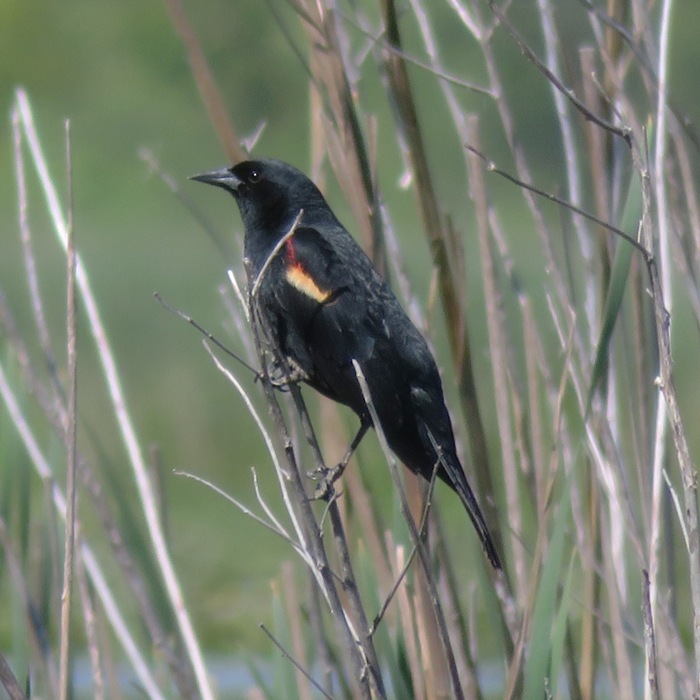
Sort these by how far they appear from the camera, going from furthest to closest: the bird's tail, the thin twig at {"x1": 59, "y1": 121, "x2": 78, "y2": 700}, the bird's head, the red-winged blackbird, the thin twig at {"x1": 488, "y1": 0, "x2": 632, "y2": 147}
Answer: the bird's head → the red-winged blackbird → the bird's tail → the thin twig at {"x1": 59, "y1": 121, "x2": 78, "y2": 700} → the thin twig at {"x1": 488, "y1": 0, "x2": 632, "y2": 147}

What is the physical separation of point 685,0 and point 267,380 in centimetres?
1248

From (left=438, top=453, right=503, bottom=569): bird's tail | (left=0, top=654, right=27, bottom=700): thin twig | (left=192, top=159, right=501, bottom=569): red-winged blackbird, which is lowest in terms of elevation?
(left=0, top=654, right=27, bottom=700): thin twig

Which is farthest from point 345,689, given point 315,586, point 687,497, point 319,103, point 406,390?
point 319,103

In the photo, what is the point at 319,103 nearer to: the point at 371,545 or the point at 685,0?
the point at 371,545

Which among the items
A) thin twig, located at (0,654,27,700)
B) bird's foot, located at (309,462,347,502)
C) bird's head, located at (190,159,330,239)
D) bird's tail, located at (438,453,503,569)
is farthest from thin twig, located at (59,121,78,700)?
bird's head, located at (190,159,330,239)

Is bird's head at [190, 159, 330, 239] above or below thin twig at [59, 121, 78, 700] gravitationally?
above

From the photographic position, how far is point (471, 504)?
1650 millimetres

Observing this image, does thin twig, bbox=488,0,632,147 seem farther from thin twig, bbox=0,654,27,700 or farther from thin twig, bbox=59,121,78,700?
thin twig, bbox=0,654,27,700

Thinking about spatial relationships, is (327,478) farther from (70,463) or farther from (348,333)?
(348,333)

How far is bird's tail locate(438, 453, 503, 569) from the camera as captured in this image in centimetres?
158

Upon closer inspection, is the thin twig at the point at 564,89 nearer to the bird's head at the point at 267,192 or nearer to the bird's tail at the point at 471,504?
the bird's tail at the point at 471,504

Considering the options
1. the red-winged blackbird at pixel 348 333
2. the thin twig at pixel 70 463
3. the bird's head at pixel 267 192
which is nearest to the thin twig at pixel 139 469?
the thin twig at pixel 70 463

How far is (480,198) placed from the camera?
180 centimetres

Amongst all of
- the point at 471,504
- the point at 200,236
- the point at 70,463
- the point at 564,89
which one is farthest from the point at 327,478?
the point at 200,236
